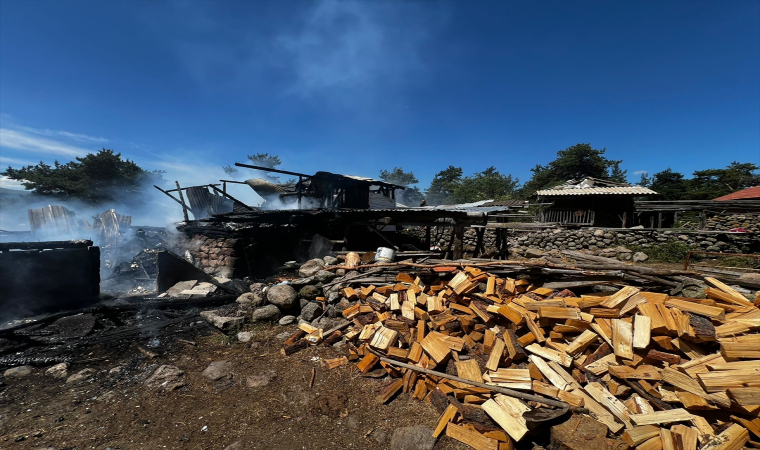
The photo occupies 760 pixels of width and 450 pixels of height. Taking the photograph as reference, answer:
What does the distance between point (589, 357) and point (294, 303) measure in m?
6.00

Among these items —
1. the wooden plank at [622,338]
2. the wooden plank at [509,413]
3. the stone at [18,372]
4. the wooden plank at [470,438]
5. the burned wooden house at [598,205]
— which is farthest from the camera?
the burned wooden house at [598,205]

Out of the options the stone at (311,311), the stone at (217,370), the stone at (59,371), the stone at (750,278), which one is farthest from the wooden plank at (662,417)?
the stone at (59,371)

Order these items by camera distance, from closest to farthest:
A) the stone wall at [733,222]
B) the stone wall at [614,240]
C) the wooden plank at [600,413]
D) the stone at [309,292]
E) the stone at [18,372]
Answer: the wooden plank at [600,413] → the stone at [18,372] → the stone at [309,292] → the stone wall at [614,240] → the stone wall at [733,222]

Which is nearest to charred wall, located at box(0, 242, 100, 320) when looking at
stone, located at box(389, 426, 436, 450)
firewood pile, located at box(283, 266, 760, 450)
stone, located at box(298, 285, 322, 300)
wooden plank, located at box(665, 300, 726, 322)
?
stone, located at box(298, 285, 322, 300)

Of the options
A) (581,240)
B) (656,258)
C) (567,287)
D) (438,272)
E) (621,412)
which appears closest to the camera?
(621,412)

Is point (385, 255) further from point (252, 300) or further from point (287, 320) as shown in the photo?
point (252, 300)

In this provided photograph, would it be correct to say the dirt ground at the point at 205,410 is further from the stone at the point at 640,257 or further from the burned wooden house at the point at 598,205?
the burned wooden house at the point at 598,205

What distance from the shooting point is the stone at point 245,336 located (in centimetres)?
604

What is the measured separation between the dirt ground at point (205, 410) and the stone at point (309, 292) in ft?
6.87

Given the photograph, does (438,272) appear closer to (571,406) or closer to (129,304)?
Result: (571,406)

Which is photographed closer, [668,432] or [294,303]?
[668,432]

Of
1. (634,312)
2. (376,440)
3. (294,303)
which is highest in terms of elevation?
(634,312)

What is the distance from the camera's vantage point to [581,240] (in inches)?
683

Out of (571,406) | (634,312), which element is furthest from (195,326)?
(634,312)
